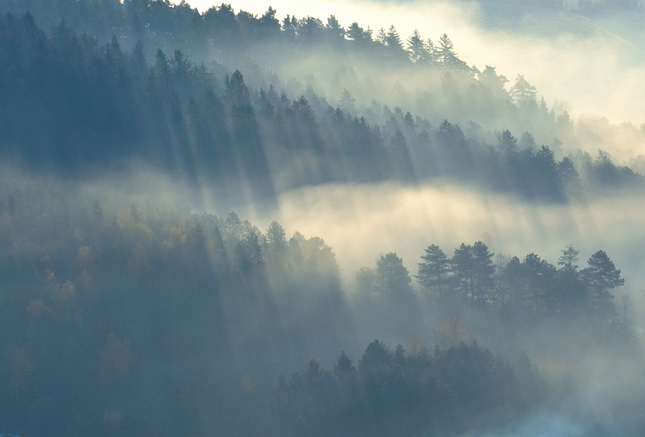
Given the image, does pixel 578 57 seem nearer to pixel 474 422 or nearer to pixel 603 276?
pixel 603 276

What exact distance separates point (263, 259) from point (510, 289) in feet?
99.1

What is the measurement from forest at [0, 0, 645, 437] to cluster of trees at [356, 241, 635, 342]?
26cm

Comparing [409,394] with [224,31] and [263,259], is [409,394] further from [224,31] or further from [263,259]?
[224,31]

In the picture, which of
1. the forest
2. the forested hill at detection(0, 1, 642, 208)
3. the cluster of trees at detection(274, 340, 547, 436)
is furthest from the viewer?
the forested hill at detection(0, 1, 642, 208)

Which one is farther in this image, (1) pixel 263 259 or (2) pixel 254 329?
(1) pixel 263 259

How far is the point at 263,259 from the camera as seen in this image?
83812 millimetres

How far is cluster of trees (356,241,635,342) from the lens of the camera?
71.2 metres

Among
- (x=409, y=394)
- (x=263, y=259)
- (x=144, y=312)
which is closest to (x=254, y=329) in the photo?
(x=263, y=259)

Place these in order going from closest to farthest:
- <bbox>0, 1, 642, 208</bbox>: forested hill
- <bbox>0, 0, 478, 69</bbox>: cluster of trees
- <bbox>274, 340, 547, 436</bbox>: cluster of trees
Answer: <bbox>274, 340, 547, 436</bbox>: cluster of trees < <bbox>0, 1, 642, 208</bbox>: forested hill < <bbox>0, 0, 478, 69</bbox>: cluster of trees

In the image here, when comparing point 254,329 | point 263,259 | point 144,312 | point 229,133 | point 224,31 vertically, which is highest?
point 224,31

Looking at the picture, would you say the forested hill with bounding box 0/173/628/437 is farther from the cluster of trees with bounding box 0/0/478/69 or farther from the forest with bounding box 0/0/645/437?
the cluster of trees with bounding box 0/0/478/69

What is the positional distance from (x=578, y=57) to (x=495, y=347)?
500ft

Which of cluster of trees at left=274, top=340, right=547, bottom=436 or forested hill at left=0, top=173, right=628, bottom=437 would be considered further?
forested hill at left=0, top=173, right=628, bottom=437

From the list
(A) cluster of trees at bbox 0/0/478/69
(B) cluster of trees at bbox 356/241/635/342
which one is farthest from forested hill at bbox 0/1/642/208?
(B) cluster of trees at bbox 356/241/635/342
